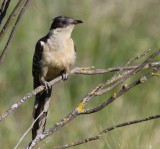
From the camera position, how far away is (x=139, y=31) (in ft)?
34.8

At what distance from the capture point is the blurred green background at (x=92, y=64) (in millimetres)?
4070

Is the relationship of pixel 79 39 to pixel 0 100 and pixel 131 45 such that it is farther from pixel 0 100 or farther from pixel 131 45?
pixel 0 100

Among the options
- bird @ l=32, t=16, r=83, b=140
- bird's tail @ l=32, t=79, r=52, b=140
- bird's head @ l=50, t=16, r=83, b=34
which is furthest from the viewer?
bird's head @ l=50, t=16, r=83, b=34

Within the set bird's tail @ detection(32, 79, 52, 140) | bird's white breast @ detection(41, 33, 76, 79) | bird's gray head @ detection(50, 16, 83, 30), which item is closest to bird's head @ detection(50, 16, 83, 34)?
bird's gray head @ detection(50, 16, 83, 30)

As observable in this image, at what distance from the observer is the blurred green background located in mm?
4070

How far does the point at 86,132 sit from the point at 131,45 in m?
3.04

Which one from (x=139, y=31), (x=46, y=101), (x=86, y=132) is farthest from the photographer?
(x=139, y=31)

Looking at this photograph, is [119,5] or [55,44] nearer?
[55,44]

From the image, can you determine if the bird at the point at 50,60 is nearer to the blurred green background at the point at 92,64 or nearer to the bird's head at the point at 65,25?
the bird's head at the point at 65,25

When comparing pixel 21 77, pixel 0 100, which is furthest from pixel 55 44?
pixel 21 77

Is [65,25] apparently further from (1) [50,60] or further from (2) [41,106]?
(2) [41,106]

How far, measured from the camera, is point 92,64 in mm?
8094

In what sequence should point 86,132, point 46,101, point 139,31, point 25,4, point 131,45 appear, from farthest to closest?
point 139,31
point 131,45
point 86,132
point 46,101
point 25,4

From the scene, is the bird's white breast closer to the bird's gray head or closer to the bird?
the bird
